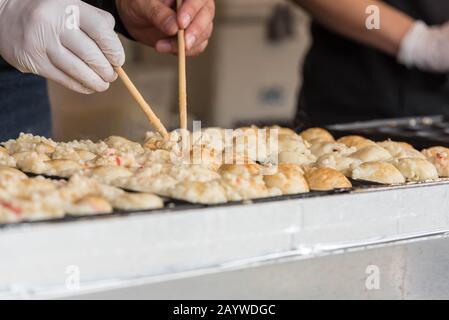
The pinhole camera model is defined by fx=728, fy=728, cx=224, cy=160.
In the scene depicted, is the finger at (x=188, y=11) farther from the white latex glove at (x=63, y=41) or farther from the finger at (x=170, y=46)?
the white latex glove at (x=63, y=41)

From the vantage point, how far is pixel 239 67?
649 centimetres

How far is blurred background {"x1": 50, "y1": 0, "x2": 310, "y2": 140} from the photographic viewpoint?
620 centimetres

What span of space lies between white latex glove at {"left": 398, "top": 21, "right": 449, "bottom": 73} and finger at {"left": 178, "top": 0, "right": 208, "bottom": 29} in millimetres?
1254

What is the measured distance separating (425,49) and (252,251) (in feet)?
7.43

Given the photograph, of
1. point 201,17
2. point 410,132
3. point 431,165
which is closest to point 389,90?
point 410,132

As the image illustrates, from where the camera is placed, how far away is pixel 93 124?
5168mm

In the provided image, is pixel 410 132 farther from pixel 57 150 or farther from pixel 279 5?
pixel 279 5

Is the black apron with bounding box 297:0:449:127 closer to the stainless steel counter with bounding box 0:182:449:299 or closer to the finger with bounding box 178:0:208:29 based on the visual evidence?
the finger with bounding box 178:0:208:29

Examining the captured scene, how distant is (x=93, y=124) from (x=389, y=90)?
2.37 meters

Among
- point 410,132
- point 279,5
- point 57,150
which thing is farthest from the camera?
point 279,5

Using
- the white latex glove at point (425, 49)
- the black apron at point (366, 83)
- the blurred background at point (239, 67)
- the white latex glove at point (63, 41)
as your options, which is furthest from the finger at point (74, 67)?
the blurred background at point (239, 67)

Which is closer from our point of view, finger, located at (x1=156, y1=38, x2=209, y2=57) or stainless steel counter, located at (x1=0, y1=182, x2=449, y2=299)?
stainless steel counter, located at (x1=0, y1=182, x2=449, y2=299)

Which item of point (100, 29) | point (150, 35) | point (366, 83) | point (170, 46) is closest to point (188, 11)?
point (170, 46)

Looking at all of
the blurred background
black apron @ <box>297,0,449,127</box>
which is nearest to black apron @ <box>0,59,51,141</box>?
black apron @ <box>297,0,449,127</box>
